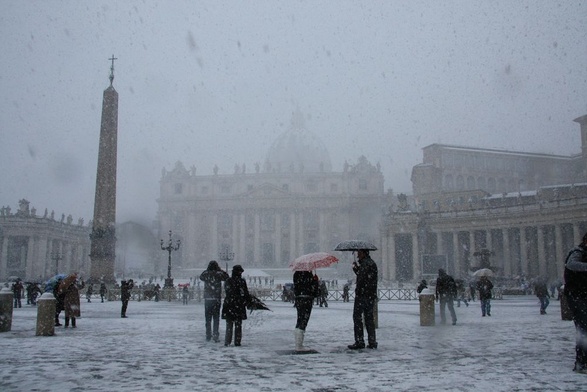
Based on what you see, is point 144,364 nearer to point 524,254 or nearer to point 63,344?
point 63,344

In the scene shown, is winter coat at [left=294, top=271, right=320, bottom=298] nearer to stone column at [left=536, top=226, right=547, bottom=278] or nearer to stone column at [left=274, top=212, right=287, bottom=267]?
stone column at [left=536, top=226, right=547, bottom=278]

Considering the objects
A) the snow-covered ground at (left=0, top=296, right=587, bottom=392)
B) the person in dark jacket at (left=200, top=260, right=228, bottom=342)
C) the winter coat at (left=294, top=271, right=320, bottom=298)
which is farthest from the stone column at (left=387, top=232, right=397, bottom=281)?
the winter coat at (left=294, top=271, right=320, bottom=298)

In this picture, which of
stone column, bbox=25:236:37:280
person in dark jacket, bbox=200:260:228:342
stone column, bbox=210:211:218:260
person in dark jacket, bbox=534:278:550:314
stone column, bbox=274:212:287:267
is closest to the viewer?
person in dark jacket, bbox=200:260:228:342

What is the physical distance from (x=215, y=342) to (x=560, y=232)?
1754 inches

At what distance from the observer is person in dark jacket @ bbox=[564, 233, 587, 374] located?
796cm

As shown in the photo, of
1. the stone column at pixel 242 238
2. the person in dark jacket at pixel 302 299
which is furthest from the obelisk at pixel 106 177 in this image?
the stone column at pixel 242 238

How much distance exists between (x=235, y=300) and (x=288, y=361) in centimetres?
233

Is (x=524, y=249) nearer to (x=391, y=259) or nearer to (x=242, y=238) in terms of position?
(x=391, y=259)

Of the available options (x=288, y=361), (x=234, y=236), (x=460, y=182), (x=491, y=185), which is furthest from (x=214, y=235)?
(x=288, y=361)

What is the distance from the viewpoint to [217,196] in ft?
347

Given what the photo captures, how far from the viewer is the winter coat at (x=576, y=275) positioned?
8.02 metres

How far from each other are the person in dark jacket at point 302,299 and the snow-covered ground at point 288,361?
2.05ft

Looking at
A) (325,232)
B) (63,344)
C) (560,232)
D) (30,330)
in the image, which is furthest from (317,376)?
(325,232)

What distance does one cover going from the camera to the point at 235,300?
11.3m
